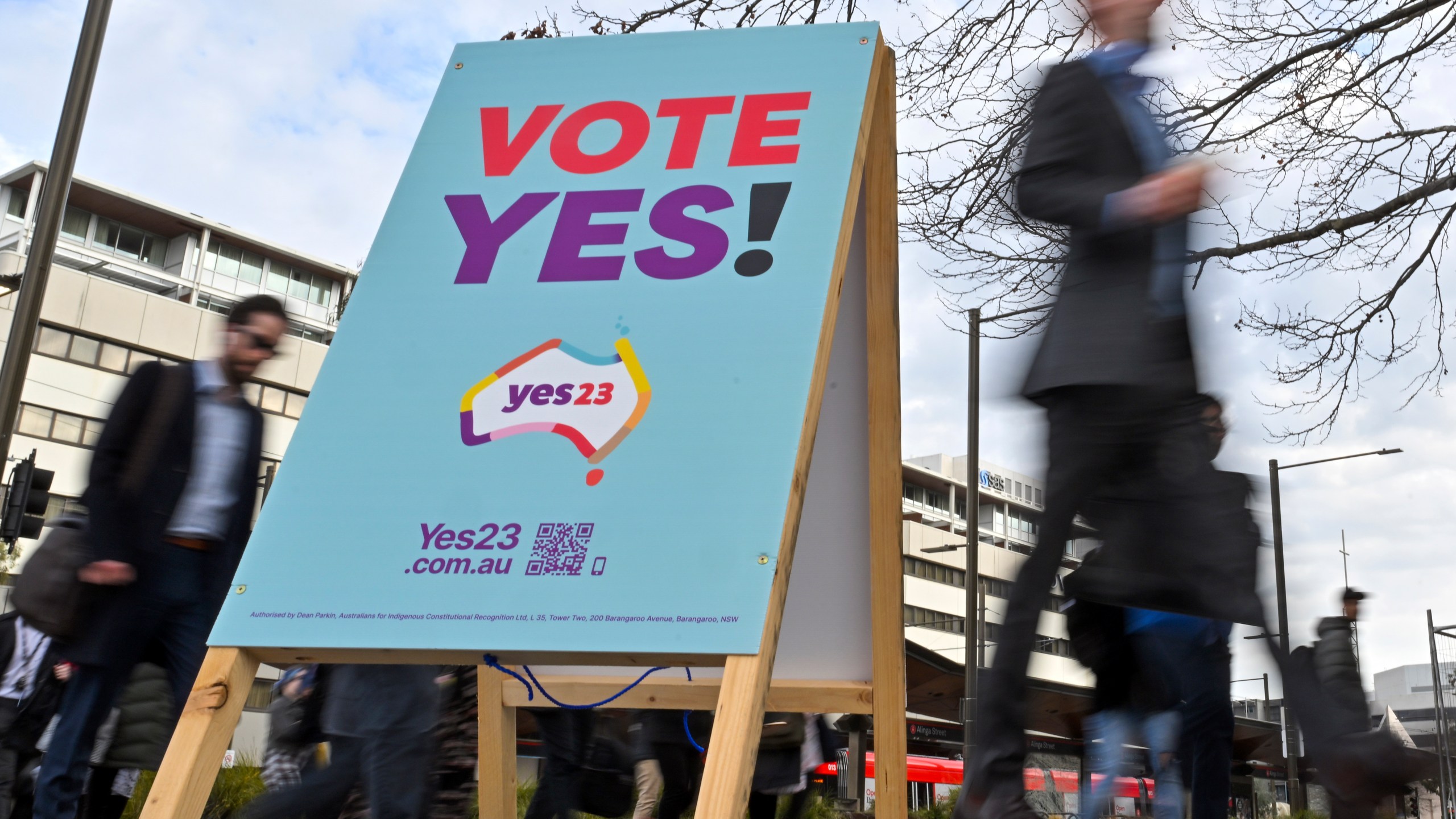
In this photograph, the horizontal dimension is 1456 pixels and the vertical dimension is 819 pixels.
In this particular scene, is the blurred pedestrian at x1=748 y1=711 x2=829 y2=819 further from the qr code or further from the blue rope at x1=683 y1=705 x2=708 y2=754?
the qr code

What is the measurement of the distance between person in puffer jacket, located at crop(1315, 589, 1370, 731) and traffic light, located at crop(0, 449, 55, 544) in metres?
9.38

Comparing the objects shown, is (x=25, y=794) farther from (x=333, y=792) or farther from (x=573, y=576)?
(x=573, y=576)

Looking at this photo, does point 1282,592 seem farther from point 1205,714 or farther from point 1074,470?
point 1074,470

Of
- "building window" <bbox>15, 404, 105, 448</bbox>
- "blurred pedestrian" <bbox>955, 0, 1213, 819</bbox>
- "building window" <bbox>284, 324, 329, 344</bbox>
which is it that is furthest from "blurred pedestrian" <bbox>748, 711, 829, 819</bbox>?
"building window" <bbox>284, 324, 329, 344</bbox>

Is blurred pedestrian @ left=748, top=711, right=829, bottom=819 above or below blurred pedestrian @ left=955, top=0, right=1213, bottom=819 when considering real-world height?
below

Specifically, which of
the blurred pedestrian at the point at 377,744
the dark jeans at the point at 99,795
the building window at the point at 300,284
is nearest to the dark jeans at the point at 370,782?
the blurred pedestrian at the point at 377,744

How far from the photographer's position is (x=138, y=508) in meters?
3.39

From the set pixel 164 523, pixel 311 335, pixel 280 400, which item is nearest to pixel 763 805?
pixel 164 523

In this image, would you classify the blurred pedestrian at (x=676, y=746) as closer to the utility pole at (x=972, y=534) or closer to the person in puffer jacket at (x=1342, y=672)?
the person in puffer jacket at (x=1342, y=672)

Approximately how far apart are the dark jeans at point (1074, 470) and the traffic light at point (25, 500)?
9.41 metres

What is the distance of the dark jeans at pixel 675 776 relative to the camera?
4898 mm

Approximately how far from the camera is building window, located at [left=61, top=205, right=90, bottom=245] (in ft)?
178

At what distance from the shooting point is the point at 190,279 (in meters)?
56.5

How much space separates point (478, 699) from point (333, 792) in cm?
59
